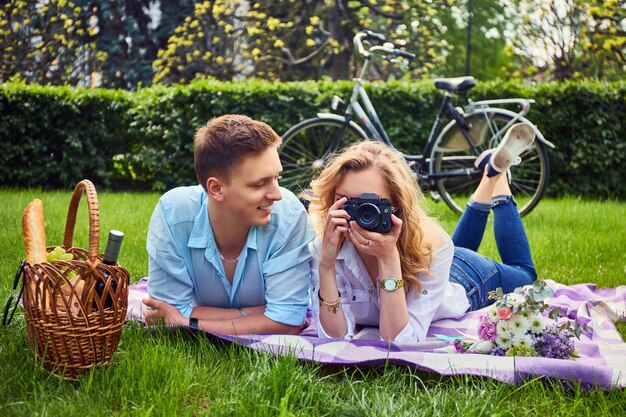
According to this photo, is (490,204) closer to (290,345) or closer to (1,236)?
(290,345)

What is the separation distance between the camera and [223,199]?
2820mm

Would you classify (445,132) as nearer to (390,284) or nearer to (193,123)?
(193,123)

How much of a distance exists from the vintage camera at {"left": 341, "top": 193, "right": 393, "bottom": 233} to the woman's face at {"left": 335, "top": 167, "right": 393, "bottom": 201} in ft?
0.46

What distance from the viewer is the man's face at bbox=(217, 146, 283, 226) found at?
2.73 m

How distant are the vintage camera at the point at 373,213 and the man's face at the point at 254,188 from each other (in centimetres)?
32

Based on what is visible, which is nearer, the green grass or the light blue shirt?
the green grass

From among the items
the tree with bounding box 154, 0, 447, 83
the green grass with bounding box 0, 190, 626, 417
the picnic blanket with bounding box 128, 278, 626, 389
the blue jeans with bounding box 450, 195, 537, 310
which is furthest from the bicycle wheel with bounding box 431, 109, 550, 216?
the tree with bounding box 154, 0, 447, 83

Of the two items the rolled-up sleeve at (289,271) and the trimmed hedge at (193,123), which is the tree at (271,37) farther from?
the rolled-up sleeve at (289,271)

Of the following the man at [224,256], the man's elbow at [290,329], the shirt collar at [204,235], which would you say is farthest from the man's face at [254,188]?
the man's elbow at [290,329]

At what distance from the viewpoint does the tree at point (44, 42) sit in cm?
1152

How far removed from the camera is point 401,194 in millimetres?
2893

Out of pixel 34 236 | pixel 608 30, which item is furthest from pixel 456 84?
pixel 608 30

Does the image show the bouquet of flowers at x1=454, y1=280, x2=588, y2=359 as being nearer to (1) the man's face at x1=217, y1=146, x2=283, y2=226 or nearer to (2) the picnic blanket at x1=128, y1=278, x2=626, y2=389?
(2) the picnic blanket at x1=128, y1=278, x2=626, y2=389

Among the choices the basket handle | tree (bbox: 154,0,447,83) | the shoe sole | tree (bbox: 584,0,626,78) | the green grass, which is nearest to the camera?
the green grass
